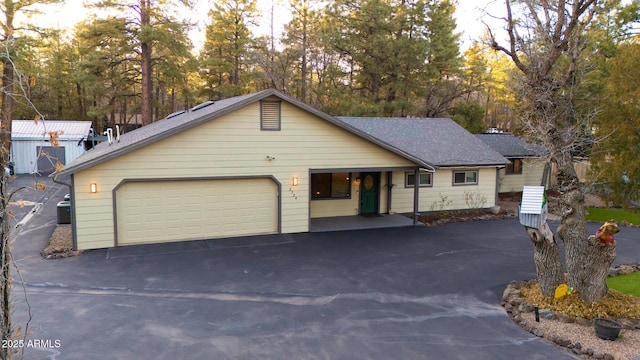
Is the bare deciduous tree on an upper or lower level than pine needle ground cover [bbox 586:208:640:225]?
upper

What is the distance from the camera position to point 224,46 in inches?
1302

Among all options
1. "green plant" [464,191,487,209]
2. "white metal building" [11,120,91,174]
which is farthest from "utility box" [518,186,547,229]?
"white metal building" [11,120,91,174]

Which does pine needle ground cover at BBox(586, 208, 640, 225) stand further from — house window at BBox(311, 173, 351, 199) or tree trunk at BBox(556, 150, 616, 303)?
tree trunk at BBox(556, 150, 616, 303)

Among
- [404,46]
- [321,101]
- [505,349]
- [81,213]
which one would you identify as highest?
[404,46]

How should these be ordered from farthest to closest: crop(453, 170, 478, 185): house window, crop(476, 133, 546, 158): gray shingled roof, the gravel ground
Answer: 1. crop(476, 133, 546, 158): gray shingled roof
2. crop(453, 170, 478, 185): house window
3. the gravel ground

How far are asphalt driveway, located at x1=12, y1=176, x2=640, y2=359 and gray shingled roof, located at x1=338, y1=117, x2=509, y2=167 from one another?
5.18 metres

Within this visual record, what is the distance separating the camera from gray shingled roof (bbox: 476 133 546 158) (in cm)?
2275

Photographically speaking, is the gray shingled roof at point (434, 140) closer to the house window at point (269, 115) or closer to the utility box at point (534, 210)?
the house window at point (269, 115)

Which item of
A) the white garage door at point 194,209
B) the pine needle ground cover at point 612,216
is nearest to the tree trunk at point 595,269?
the white garage door at point 194,209

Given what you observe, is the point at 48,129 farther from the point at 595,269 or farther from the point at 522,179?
the point at 595,269

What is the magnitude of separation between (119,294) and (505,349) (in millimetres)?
7180

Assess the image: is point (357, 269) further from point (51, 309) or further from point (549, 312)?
point (51, 309)

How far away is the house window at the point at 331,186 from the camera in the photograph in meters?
15.9

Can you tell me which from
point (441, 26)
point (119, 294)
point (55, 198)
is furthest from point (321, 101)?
point (119, 294)
